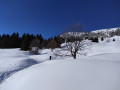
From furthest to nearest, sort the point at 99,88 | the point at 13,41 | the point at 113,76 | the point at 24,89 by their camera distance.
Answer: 1. the point at 13,41
2. the point at 24,89
3. the point at 113,76
4. the point at 99,88

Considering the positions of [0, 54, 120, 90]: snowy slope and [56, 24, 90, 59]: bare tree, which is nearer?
[0, 54, 120, 90]: snowy slope

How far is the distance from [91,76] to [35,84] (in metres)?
2.19

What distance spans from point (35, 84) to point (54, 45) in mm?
36648

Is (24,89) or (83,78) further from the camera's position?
(24,89)

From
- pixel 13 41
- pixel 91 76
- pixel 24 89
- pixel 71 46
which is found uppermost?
pixel 13 41

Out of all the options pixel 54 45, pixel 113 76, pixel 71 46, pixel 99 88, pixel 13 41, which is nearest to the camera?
pixel 99 88

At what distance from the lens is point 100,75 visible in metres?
3.61

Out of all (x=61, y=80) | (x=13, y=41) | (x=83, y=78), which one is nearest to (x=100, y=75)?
(x=83, y=78)

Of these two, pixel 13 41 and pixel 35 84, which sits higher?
pixel 13 41

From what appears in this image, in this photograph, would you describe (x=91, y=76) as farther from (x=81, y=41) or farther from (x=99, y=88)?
(x=81, y=41)

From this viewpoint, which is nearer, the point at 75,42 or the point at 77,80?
the point at 77,80

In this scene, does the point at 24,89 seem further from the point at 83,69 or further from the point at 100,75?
the point at 100,75

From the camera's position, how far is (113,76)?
3.54 m

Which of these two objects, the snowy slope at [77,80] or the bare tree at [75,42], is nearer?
the snowy slope at [77,80]
